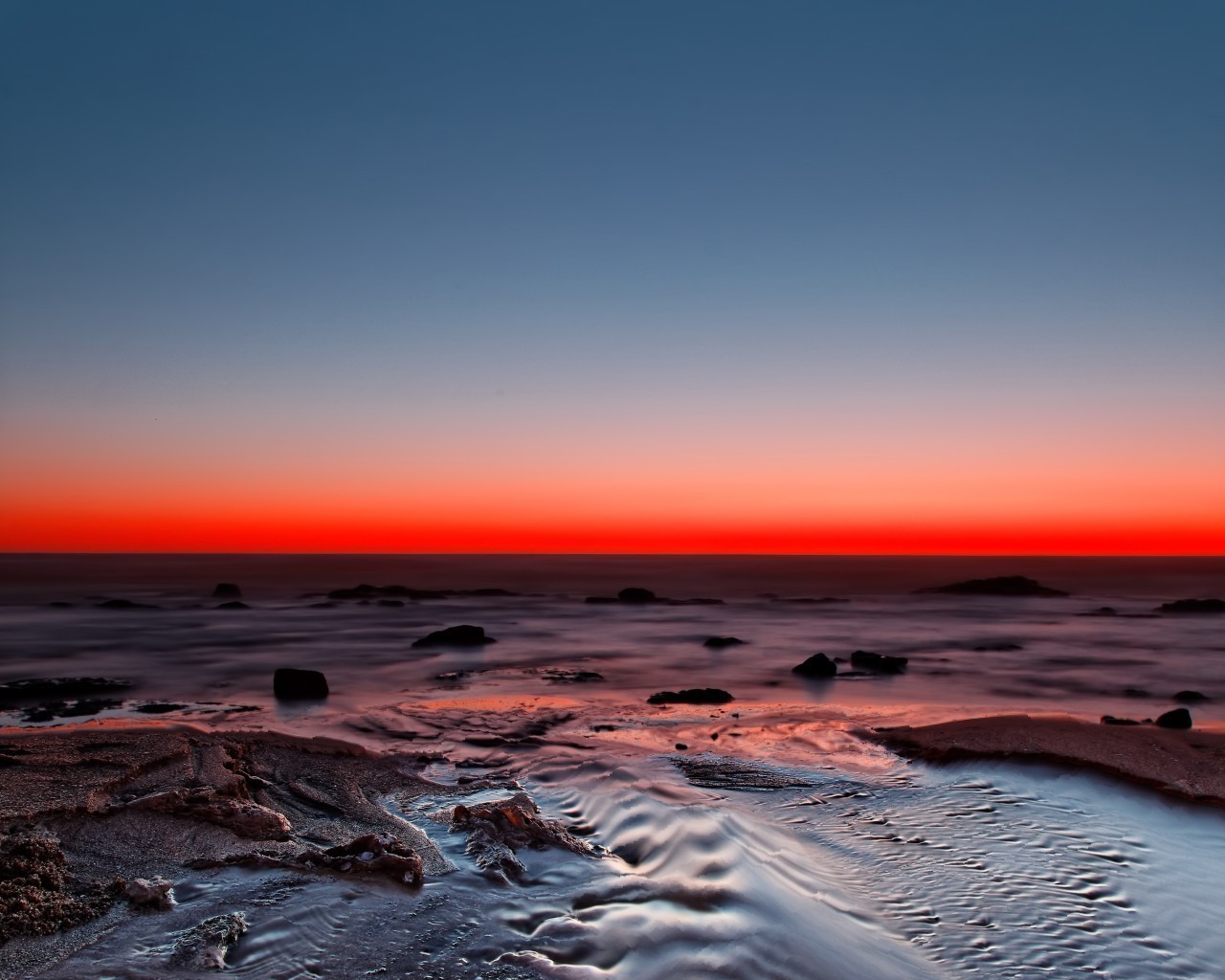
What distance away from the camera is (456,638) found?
20.9 m

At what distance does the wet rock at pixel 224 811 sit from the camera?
17.1 feet

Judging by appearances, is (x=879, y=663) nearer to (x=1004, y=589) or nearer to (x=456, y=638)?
(x=456, y=638)

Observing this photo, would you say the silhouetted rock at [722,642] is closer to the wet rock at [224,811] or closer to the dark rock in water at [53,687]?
the dark rock in water at [53,687]

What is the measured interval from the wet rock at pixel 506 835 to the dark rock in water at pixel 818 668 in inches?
419

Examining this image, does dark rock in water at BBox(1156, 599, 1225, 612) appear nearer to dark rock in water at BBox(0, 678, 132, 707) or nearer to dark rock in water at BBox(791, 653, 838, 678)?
dark rock in water at BBox(791, 653, 838, 678)

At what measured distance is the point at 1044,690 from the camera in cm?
1516

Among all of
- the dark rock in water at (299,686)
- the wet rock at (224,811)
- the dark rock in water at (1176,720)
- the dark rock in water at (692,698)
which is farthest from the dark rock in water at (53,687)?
the dark rock in water at (1176,720)

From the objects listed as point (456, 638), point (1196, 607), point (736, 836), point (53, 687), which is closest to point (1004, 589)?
point (1196, 607)

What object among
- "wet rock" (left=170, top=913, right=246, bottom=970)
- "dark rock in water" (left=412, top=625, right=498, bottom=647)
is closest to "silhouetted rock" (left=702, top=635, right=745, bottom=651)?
"dark rock in water" (left=412, top=625, right=498, bottom=647)

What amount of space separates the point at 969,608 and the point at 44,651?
37.0 m

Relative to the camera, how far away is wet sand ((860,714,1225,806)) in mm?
7062

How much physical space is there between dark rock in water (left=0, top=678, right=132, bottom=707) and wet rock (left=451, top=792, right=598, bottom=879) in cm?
944

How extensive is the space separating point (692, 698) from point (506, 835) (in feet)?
23.9

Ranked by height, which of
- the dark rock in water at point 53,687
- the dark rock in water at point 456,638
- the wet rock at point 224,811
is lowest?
the dark rock in water at point 456,638
